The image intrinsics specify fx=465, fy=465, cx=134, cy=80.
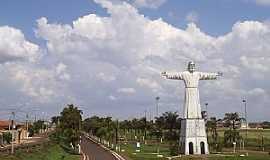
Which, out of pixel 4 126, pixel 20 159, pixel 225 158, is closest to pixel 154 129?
pixel 4 126

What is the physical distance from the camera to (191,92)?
246ft

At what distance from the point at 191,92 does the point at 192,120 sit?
457 cm

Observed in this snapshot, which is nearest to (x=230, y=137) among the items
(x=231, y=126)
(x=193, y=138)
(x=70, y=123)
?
(x=231, y=126)

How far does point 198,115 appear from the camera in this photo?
74375 millimetres

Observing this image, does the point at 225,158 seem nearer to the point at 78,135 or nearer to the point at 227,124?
the point at 78,135

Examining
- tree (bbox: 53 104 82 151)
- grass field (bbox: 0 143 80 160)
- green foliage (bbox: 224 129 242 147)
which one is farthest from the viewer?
green foliage (bbox: 224 129 242 147)

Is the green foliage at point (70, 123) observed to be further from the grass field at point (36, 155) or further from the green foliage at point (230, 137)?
the green foliage at point (230, 137)

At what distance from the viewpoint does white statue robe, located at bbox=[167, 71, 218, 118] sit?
74.4m

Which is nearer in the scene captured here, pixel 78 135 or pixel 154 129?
pixel 78 135

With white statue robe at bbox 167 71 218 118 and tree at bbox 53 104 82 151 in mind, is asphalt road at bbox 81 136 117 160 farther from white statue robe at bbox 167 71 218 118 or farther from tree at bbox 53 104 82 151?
white statue robe at bbox 167 71 218 118

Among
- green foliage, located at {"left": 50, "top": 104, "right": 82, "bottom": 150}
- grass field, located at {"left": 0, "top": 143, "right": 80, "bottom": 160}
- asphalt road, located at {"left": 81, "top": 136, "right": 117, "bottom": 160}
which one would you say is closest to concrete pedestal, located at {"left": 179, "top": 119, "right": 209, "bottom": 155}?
asphalt road, located at {"left": 81, "top": 136, "right": 117, "bottom": 160}

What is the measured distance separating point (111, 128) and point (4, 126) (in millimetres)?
31080

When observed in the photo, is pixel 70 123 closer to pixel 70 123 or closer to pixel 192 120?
pixel 70 123

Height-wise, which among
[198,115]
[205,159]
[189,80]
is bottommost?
[205,159]
